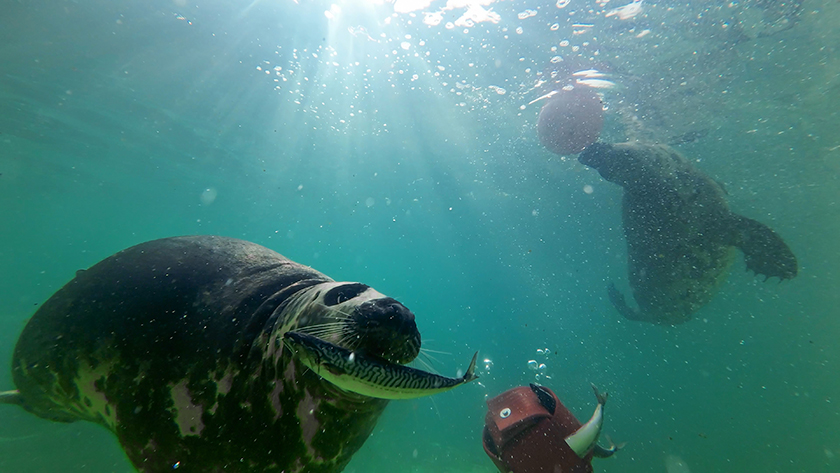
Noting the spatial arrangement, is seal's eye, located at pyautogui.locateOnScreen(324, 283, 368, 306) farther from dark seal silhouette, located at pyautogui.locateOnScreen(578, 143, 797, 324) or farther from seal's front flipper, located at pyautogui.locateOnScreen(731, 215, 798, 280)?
seal's front flipper, located at pyautogui.locateOnScreen(731, 215, 798, 280)

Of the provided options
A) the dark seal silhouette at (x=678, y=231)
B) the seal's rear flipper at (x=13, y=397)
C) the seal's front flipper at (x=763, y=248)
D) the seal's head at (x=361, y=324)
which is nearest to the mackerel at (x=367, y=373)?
the seal's head at (x=361, y=324)

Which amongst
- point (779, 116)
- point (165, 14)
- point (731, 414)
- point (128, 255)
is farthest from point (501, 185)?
point (731, 414)

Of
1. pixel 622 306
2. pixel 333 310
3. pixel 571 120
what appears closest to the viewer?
pixel 333 310

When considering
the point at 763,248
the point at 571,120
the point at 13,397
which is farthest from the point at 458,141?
the point at 13,397

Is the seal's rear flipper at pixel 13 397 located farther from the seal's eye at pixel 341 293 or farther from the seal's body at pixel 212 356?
the seal's eye at pixel 341 293

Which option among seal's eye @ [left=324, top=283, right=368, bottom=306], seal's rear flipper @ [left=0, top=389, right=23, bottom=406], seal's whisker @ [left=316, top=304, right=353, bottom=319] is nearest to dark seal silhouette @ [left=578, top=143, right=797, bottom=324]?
seal's eye @ [left=324, top=283, right=368, bottom=306]

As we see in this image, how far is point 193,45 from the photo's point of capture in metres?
14.7

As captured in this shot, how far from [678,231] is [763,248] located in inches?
81.6

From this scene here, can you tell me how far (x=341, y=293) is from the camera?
1946 millimetres

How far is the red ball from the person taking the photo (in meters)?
14.0

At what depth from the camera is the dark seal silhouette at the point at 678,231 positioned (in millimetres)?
10117

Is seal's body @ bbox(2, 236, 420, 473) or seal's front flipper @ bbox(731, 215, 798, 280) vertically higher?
seal's body @ bbox(2, 236, 420, 473)

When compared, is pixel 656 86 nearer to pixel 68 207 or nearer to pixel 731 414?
pixel 731 414

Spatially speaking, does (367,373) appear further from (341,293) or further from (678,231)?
(678,231)
